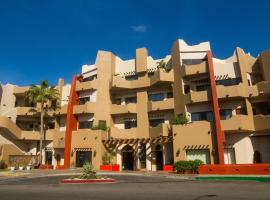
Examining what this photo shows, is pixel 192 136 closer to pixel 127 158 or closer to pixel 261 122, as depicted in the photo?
pixel 261 122

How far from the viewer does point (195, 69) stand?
1518 inches

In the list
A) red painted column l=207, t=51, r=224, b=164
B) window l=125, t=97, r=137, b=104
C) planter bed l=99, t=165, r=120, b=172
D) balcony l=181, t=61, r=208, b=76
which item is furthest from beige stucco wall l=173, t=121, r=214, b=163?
window l=125, t=97, r=137, b=104

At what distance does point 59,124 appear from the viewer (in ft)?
161

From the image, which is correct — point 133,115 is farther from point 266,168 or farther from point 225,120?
point 266,168

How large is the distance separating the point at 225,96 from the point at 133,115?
15.3 meters

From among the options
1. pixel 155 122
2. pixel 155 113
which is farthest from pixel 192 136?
pixel 155 113

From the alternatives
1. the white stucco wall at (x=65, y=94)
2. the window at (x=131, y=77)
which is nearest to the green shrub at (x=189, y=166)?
the window at (x=131, y=77)

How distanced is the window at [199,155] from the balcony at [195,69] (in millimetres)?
11009

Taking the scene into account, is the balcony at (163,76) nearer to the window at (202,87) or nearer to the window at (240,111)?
the window at (202,87)

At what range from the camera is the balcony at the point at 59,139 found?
4428 centimetres

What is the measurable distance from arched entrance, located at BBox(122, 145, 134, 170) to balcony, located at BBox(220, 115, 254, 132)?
1535 cm

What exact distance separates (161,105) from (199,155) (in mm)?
9703

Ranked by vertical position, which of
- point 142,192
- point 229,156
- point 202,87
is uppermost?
point 202,87

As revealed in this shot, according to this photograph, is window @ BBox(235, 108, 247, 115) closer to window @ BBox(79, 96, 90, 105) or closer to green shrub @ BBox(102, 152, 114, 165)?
green shrub @ BBox(102, 152, 114, 165)
